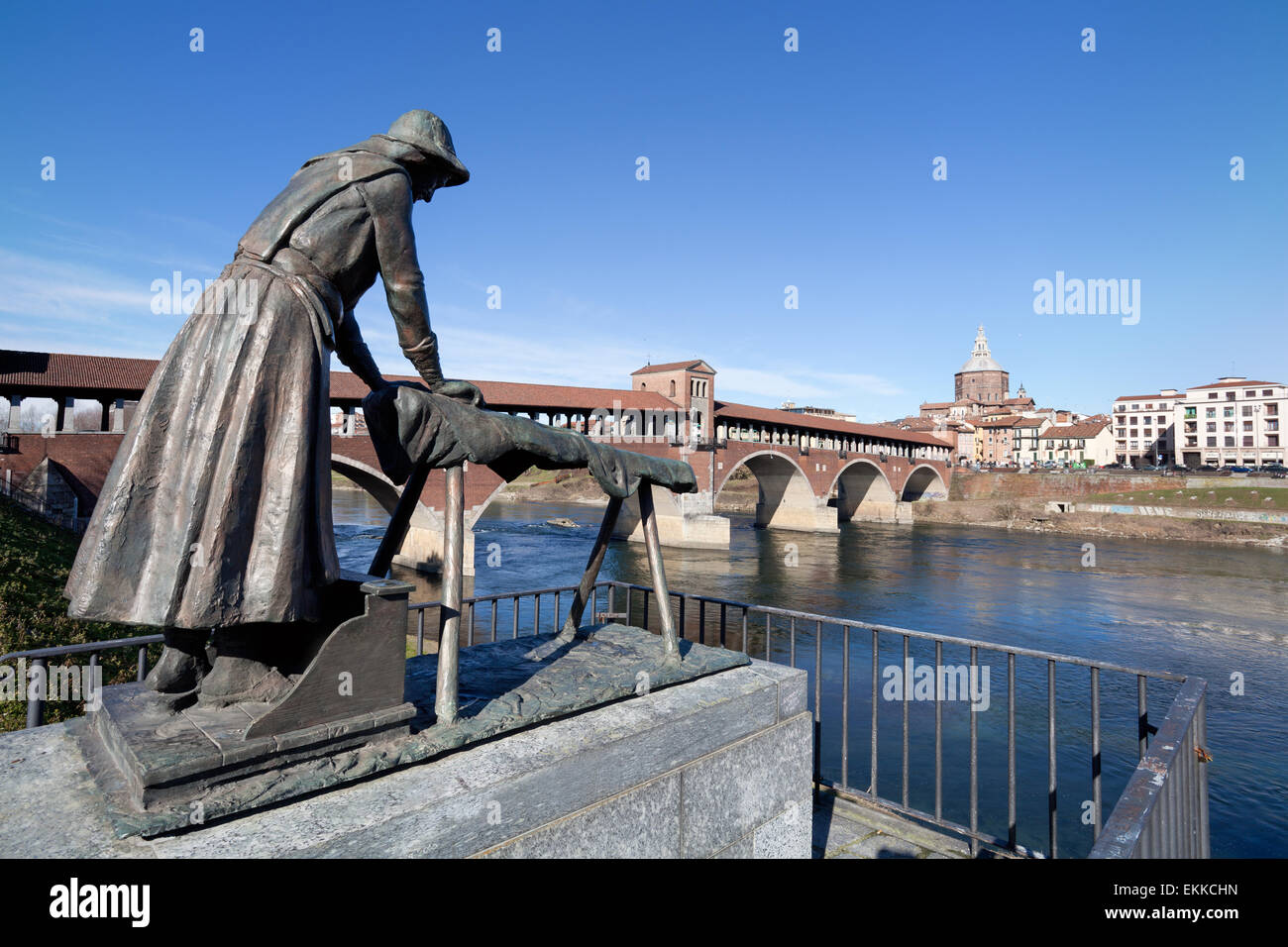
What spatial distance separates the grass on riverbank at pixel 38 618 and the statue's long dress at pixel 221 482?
488cm

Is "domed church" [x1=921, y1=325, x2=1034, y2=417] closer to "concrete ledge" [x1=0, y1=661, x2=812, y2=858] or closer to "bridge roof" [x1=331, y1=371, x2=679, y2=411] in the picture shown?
"bridge roof" [x1=331, y1=371, x2=679, y2=411]

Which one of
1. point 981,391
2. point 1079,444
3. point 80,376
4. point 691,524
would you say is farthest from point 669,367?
point 981,391

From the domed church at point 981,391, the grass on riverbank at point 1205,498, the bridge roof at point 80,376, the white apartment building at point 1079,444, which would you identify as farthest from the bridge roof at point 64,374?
the domed church at point 981,391

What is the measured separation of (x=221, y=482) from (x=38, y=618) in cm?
992

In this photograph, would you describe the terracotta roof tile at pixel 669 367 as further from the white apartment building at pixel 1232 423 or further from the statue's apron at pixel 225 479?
the white apartment building at pixel 1232 423

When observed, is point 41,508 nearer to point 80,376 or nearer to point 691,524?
point 80,376

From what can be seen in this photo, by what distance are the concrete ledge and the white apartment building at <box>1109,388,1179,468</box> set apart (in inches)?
3991

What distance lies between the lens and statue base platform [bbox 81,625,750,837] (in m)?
2.15

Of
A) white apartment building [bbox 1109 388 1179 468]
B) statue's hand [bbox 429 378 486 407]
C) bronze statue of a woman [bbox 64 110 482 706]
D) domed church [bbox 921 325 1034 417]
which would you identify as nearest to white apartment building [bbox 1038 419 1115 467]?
white apartment building [bbox 1109 388 1179 468]

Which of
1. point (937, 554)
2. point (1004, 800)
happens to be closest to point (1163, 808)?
point (1004, 800)

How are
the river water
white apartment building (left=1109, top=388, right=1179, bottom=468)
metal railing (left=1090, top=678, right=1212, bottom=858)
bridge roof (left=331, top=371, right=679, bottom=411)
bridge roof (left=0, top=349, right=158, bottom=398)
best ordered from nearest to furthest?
metal railing (left=1090, top=678, right=1212, bottom=858)
the river water
bridge roof (left=0, top=349, right=158, bottom=398)
bridge roof (left=331, top=371, right=679, bottom=411)
white apartment building (left=1109, top=388, right=1179, bottom=468)

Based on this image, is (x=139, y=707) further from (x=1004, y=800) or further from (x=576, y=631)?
(x=1004, y=800)

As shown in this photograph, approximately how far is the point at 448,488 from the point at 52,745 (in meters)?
1.73
